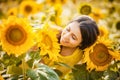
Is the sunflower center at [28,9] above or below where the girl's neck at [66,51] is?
above

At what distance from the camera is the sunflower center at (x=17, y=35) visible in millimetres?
936

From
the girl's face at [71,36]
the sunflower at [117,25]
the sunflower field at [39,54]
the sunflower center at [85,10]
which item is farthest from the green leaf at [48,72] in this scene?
the sunflower at [117,25]

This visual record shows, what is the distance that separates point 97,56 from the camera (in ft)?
3.60

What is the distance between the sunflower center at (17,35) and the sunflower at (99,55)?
0.23m

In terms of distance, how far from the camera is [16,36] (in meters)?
0.95

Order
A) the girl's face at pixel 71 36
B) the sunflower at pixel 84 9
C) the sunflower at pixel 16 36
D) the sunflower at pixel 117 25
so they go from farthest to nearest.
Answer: the sunflower at pixel 117 25 → the sunflower at pixel 84 9 → the girl's face at pixel 71 36 → the sunflower at pixel 16 36

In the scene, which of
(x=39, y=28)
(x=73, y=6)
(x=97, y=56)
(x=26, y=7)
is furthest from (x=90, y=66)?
(x=73, y=6)

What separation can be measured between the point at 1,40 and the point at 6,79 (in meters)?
0.14

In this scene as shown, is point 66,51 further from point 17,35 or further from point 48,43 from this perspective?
point 17,35

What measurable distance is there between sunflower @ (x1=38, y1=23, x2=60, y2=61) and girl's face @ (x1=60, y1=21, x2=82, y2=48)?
61 mm

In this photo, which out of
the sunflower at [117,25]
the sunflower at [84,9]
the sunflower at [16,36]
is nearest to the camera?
the sunflower at [16,36]

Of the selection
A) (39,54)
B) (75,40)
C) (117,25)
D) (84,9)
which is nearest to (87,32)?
(75,40)

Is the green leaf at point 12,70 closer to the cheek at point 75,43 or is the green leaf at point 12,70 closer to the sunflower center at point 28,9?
the cheek at point 75,43

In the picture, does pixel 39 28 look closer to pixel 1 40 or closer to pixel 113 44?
pixel 1 40
